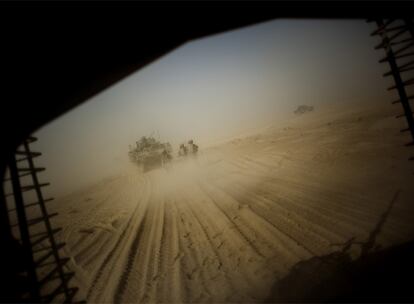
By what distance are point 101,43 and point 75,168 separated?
231 feet

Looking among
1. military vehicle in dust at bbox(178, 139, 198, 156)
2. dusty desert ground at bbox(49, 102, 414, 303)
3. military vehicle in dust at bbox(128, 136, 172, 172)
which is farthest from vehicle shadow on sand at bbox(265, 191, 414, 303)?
military vehicle in dust at bbox(128, 136, 172, 172)

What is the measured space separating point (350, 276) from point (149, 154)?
2861cm

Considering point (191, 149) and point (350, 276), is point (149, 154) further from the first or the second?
point (350, 276)

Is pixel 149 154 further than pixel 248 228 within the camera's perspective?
Yes

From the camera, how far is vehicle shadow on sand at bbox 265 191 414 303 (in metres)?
2.97

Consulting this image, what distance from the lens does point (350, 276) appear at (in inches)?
175

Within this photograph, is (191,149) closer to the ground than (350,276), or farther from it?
farther from it

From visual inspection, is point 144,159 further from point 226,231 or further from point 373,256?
point 373,256

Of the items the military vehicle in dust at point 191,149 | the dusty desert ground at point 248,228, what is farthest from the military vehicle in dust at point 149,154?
the dusty desert ground at point 248,228

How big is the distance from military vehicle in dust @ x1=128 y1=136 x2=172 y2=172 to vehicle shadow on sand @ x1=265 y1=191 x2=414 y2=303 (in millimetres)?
25823

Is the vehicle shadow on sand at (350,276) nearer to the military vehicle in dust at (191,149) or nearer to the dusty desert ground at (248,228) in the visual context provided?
the dusty desert ground at (248,228)

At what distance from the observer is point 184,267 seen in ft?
20.5

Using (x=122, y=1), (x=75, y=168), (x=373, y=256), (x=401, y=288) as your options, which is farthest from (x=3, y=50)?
(x=75, y=168)

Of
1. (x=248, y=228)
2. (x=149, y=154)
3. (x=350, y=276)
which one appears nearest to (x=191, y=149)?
(x=149, y=154)
